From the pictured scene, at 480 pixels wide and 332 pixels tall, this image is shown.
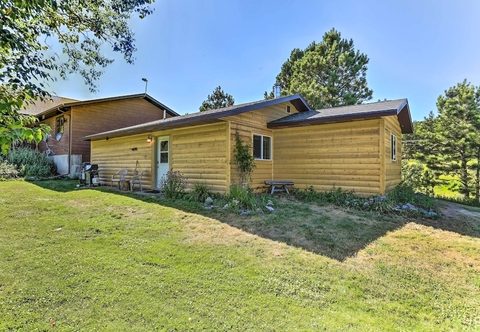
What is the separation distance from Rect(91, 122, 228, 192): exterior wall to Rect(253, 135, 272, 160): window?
146cm

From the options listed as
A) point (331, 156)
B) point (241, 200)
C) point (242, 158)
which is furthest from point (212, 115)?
point (331, 156)

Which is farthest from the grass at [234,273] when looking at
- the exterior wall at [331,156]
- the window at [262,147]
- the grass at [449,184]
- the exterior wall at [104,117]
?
the grass at [449,184]

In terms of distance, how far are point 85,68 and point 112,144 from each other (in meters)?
7.77

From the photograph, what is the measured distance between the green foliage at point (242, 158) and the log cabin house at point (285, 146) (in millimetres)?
148

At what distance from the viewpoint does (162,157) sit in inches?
386

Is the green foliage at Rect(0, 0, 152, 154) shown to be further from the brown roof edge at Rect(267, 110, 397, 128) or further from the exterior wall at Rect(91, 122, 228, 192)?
the brown roof edge at Rect(267, 110, 397, 128)

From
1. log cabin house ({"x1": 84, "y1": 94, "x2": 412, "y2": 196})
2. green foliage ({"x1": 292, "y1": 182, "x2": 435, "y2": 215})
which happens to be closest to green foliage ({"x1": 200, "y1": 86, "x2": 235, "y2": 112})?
log cabin house ({"x1": 84, "y1": 94, "x2": 412, "y2": 196})

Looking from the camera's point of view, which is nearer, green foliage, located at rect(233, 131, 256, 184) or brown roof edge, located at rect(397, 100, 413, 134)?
green foliage, located at rect(233, 131, 256, 184)

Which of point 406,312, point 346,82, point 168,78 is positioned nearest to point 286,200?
point 406,312

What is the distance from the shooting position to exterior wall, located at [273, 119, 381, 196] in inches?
294

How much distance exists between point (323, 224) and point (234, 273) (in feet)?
8.85

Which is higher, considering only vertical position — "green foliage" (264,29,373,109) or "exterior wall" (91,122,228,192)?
"green foliage" (264,29,373,109)

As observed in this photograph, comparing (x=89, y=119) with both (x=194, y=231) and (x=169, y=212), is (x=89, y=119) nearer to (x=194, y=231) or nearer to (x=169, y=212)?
(x=169, y=212)

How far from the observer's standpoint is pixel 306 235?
184 inches
